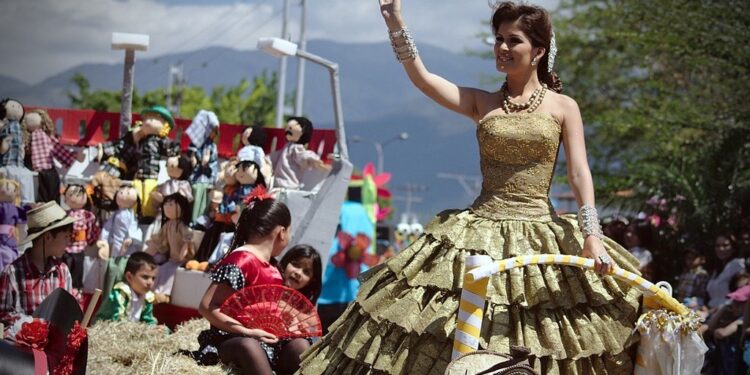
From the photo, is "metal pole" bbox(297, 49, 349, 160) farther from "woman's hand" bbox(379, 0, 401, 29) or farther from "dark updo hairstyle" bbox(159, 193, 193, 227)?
"woman's hand" bbox(379, 0, 401, 29)

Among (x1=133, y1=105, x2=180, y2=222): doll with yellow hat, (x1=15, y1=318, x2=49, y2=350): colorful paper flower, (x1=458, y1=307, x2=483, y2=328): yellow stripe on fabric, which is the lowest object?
(x1=15, y1=318, x2=49, y2=350): colorful paper flower

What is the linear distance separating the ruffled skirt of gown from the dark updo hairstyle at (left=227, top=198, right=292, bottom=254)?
128 centimetres

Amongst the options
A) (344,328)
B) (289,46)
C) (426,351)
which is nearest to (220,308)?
(344,328)

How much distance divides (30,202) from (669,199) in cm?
654

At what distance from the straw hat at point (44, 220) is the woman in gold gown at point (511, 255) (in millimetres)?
2115

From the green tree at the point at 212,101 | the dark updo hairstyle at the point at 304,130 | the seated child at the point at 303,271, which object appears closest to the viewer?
the seated child at the point at 303,271

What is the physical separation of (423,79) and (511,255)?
0.85 metres

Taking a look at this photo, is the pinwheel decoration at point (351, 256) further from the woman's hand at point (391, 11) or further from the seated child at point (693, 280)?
the woman's hand at point (391, 11)

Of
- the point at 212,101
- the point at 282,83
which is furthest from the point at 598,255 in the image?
the point at 212,101

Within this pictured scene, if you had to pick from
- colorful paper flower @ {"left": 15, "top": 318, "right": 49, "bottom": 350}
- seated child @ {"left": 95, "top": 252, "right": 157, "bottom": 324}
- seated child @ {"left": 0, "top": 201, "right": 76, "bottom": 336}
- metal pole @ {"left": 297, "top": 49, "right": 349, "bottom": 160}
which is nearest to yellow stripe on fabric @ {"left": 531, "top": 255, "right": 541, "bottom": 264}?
colorful paper flower @ {"left": 15, "top": 318, "right": 49, "bottom": 350}

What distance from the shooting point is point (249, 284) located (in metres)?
5.39

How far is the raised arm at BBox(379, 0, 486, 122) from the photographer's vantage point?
432cm

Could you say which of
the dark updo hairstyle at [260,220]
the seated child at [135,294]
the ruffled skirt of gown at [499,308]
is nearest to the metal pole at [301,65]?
the seated child at [135,294]

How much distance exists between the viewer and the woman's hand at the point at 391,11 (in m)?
4.31
